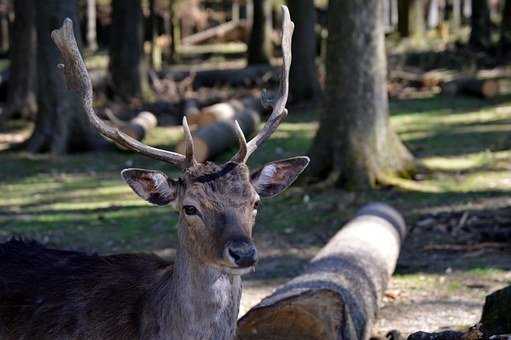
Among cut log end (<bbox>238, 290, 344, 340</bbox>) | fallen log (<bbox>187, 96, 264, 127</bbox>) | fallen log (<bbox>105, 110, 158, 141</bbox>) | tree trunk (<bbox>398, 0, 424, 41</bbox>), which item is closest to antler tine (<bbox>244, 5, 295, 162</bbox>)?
cut log end (<bbox>238, 290, 344, 340</bbox>)

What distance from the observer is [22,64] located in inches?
881

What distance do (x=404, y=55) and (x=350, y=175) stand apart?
18.3m

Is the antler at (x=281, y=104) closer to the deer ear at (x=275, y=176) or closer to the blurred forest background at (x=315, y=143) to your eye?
the deer ear at (x=275, y=176)

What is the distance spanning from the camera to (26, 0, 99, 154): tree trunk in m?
16.6

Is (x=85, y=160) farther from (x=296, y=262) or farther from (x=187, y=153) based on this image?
(x=187, y=153)

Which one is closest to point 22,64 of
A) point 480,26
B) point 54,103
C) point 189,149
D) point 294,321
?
point 54,103

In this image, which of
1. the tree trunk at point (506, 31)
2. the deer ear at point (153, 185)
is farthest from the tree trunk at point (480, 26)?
the deer ear at point (153, 185)

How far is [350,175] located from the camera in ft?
42.3

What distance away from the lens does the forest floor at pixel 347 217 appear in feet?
29.6

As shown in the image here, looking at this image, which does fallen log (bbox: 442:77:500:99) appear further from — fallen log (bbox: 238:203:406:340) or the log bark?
the log bark

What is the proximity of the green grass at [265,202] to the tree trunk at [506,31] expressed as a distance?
1047cm

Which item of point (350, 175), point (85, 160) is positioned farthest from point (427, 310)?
point (85, 160)

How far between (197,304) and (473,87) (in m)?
19.4

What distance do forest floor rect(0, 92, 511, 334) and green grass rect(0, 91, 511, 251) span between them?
2cm
